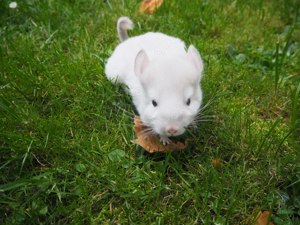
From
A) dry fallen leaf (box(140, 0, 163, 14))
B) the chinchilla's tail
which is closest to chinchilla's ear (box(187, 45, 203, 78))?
the chinchilla's tail

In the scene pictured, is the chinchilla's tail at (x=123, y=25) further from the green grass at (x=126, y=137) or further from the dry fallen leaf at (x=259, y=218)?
the dry fallen leaf at (x=259, y=218)

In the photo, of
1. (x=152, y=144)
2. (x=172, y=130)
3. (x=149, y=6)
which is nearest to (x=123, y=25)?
(x=149, y=6)

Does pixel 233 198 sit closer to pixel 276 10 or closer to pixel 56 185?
pixel 56 185

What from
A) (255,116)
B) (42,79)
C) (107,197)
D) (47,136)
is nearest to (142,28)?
(42,79)

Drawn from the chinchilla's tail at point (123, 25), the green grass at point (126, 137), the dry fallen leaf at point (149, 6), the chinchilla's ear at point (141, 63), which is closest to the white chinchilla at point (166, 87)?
the chinchilla's ear at point (141, 63)

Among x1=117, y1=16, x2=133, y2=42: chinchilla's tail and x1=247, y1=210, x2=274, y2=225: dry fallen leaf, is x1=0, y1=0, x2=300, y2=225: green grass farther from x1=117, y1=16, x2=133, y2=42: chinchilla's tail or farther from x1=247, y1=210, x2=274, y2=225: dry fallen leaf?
x1=117, y1=16, x2=133, y2=42: chinchilla's tail

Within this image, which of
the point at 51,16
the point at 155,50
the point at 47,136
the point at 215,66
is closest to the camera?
the point at 47,136
